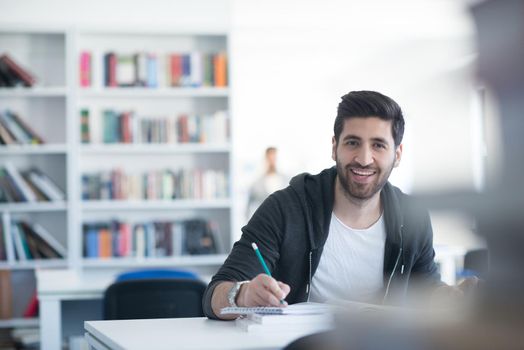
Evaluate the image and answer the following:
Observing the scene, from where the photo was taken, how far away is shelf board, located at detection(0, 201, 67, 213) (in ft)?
16.1

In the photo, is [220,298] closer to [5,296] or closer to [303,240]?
[303,240]

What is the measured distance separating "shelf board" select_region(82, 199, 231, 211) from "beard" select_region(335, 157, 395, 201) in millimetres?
3228

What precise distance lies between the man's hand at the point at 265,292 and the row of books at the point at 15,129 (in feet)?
12.5

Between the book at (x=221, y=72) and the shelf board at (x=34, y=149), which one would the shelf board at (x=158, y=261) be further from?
the book at (x=221, y=72)

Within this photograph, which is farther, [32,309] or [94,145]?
[94,145]

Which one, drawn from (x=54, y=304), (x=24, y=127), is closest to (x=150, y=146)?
(x=24, y=127)

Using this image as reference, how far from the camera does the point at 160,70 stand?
16.9ft

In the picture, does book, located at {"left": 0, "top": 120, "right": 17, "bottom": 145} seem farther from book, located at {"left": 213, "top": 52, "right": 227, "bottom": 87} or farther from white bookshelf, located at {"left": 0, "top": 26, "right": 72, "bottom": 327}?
book, located at {"left": 213, "top": 52, "right": 227, "bottom": 87}

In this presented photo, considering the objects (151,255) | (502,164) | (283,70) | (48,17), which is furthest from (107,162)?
(502,164)

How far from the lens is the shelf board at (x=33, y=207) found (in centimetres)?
491

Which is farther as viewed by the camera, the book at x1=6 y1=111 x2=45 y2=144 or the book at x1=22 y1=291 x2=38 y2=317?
the book at x1=6 y1=111 x2=45 y2=144

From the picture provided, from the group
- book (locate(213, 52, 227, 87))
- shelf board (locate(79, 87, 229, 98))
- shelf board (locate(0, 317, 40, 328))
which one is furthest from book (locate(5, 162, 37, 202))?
book (locate(213, 52, 227, 87))

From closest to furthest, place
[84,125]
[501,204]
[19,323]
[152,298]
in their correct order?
[501,204] → [152,298] → [19,323] → [84,125]

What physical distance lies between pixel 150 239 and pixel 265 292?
3.68 metres
